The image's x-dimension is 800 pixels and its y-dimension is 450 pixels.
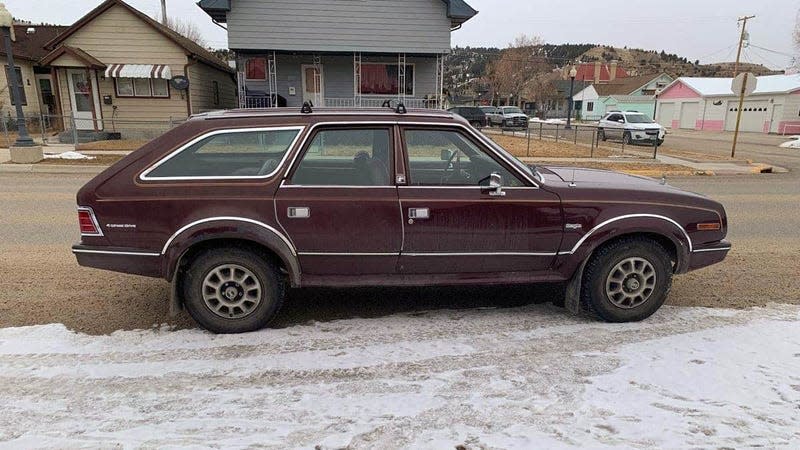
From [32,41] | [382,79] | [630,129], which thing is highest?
[32,41]

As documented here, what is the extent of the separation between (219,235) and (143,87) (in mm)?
19728

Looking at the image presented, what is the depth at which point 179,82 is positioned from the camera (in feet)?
65.5

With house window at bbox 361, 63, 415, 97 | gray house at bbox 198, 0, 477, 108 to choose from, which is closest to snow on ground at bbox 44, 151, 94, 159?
gray house at bbox 198, 0, 477, 108

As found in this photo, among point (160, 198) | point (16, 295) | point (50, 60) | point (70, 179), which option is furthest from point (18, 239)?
point (50, 60)

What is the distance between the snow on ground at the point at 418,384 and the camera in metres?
2.74

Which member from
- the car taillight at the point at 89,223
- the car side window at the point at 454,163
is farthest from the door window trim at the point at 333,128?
the car taillight at the point at 89,223

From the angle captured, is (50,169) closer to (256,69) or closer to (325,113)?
(256,69)

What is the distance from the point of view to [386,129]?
3.99 meters

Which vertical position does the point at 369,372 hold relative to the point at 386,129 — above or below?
below

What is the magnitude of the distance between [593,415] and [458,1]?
20.2 meters

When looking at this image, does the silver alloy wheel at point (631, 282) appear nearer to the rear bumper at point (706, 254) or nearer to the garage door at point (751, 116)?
the rear bumper at point (706, 254)

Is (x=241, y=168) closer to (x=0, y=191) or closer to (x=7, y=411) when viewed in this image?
(x=7, y=411)

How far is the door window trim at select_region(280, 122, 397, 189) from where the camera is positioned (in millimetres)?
3843

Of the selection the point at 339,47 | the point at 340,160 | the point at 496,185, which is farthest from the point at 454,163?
the point at 339,47
